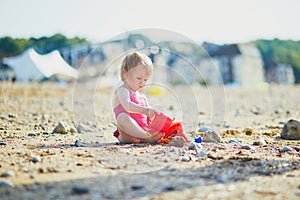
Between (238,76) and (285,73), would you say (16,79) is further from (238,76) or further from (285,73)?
(285,73)

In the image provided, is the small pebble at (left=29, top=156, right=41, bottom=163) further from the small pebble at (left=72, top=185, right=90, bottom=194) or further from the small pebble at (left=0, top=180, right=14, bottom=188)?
the small pebble at (left=72, top=185, right=90, bottom=194)

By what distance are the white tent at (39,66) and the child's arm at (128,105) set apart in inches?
218

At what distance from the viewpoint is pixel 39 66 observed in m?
15.9

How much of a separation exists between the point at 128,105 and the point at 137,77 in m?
0.31

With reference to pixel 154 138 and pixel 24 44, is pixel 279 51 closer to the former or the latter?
pixel 24 44

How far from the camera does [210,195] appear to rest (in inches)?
99.7

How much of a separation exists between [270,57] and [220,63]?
11122 millimetres

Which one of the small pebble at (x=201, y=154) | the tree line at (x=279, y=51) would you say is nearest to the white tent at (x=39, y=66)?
the small pebble at (x=201, y=154)

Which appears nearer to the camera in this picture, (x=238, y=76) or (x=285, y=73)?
(x=238, y=76)

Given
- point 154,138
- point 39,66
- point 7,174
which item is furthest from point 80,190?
point 39,66

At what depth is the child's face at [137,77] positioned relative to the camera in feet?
14.3

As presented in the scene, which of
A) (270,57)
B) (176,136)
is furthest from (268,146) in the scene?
(270,57)

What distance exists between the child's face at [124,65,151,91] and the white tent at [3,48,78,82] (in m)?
5.48

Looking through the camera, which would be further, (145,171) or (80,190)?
(145,171)
